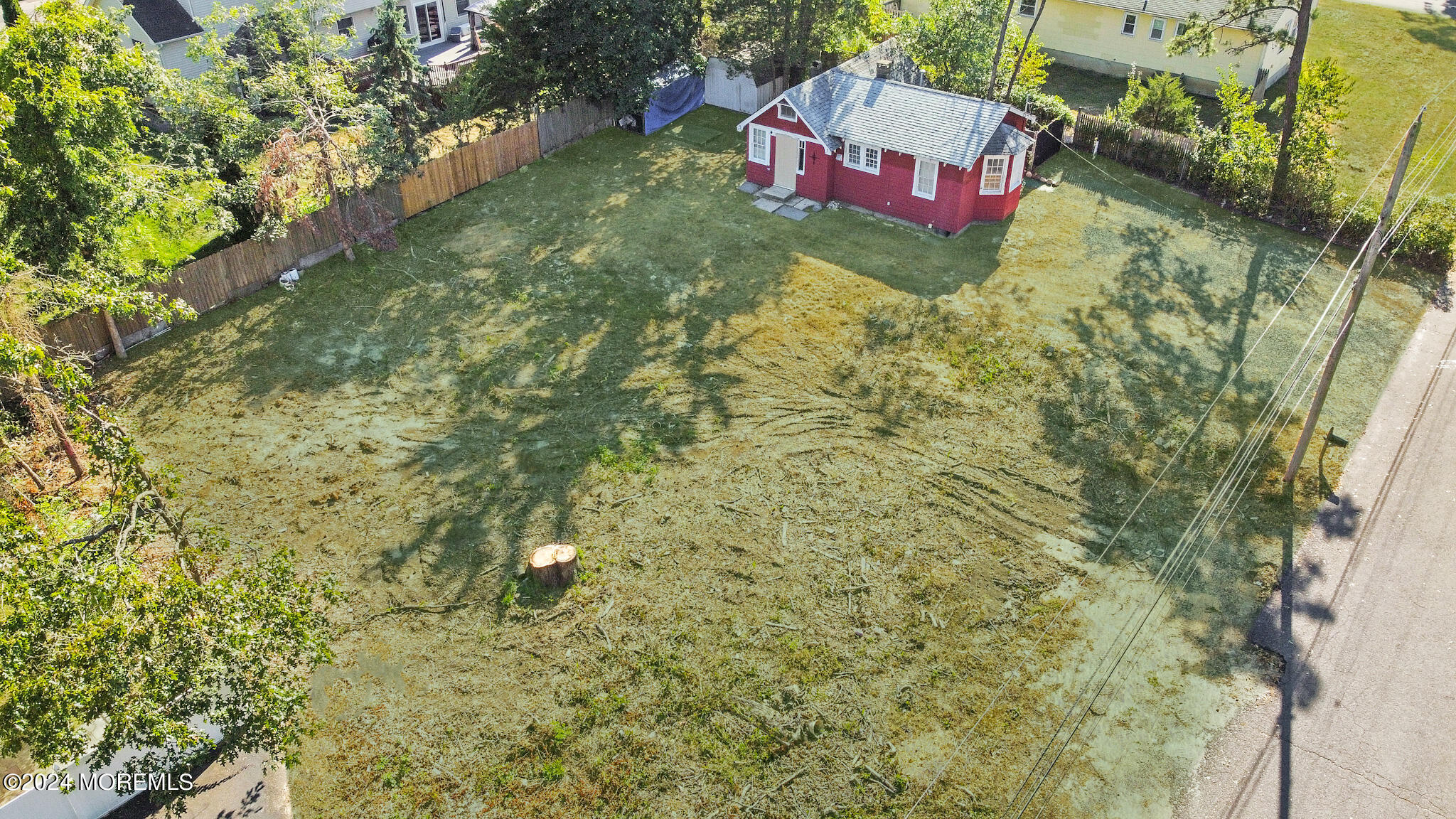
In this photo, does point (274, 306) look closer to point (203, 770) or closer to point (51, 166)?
point (51, 166)

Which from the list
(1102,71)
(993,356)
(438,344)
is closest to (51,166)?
(438,344)

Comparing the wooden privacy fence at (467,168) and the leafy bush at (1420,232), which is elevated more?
the wooden privacy fence at (467,168)

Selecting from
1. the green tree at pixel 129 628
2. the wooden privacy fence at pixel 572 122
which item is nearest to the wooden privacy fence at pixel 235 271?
the green tree at pixel 129 628

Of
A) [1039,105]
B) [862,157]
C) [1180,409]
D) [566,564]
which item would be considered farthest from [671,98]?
[566,564]

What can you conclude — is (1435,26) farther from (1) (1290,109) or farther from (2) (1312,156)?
(1) (1290,109)

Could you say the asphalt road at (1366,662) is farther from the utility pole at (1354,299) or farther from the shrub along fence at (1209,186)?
the shrub along fence at (1209,186)
